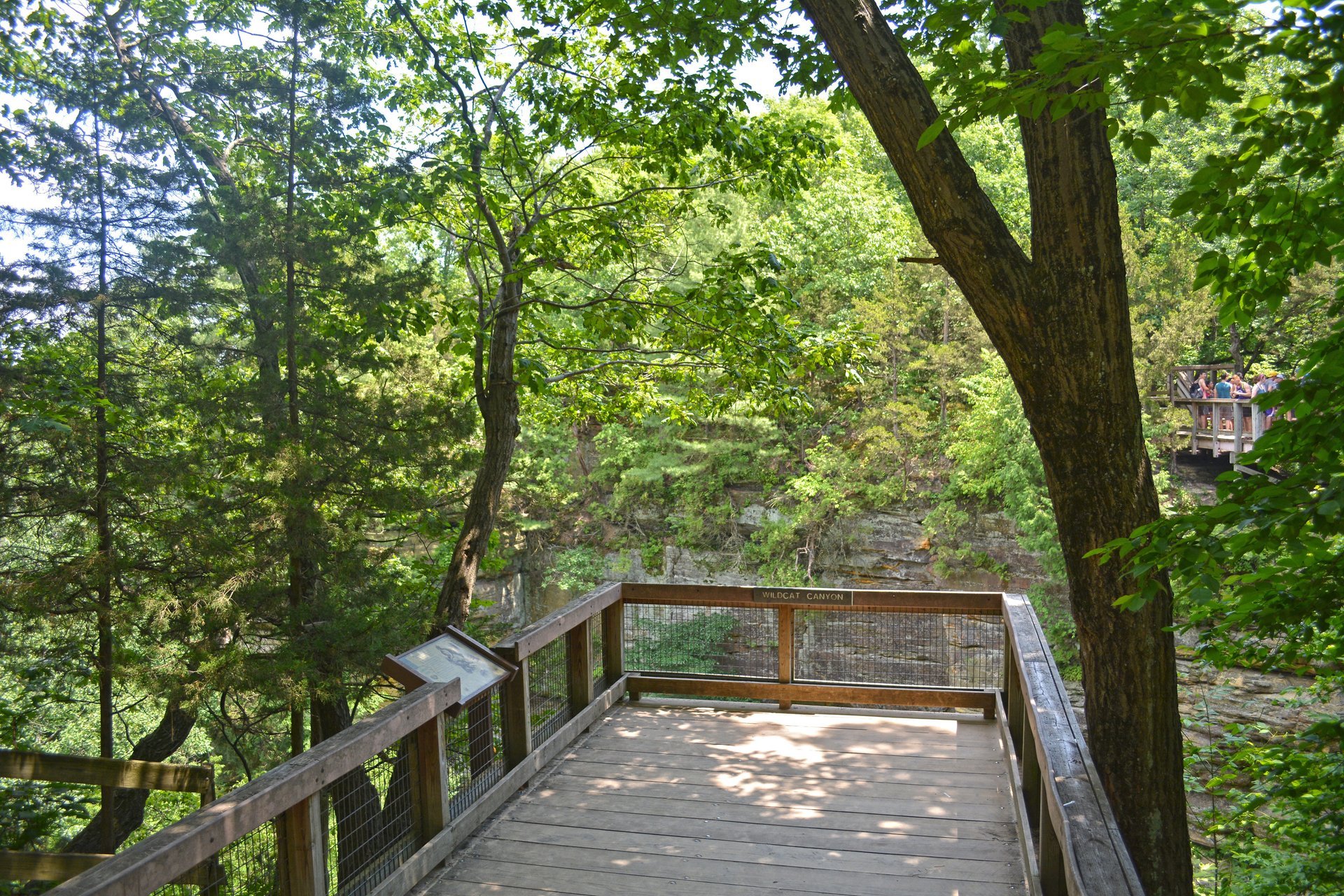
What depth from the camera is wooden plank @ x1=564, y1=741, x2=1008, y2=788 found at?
4652mm

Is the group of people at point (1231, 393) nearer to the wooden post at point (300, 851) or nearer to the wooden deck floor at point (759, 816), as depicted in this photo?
the wooden deck floor at point (759, 816)

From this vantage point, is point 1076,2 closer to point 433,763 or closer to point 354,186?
point 433,763

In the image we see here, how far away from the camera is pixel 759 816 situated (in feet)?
14.0

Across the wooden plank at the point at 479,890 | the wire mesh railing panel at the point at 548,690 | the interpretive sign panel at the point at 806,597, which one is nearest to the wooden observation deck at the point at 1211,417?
the interpretive sign panel at the point at 806,597

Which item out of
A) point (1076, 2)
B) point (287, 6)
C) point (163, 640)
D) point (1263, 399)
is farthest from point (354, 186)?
point (1263, 399)

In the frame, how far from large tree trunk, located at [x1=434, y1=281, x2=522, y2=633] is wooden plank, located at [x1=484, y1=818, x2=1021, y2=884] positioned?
3524mm

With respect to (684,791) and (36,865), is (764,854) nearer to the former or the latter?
(684,791)

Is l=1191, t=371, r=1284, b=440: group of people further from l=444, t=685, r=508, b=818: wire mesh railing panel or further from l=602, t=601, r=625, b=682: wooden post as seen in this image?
l=444, t=685, r=508, b=818: wire mesh railing panel

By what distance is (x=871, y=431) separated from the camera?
66.6ft

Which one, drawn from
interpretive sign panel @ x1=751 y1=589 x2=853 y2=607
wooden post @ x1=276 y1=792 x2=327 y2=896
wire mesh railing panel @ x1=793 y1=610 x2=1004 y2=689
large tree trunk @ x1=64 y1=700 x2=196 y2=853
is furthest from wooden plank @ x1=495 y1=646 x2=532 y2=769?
wire mesh railing panel @ x1=793 y1=610 x2=1004 y2=689

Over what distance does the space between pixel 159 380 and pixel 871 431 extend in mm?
14916

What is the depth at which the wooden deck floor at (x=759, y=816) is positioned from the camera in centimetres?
362

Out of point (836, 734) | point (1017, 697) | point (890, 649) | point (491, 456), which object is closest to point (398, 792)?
point (836, 734)

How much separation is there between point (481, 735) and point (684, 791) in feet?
3.47
